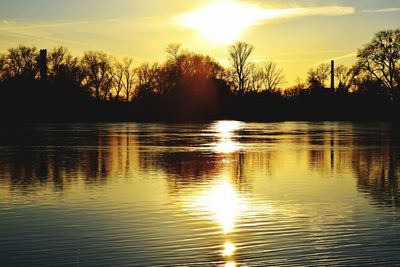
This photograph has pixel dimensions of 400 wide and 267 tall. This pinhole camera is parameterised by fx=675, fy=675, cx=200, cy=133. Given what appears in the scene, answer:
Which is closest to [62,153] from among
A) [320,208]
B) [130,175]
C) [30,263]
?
[130,175]

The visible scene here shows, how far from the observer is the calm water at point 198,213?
36.5 ft

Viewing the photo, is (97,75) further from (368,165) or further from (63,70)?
(368,165)

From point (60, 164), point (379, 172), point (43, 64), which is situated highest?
point (43, 64)

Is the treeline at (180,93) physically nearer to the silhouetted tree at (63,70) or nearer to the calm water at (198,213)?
the silhouetted tree at (63,70)

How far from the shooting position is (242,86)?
449ft

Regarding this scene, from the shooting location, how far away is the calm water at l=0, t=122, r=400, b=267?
1112 cm

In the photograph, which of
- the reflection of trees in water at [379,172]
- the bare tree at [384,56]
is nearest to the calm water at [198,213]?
the reflection of trees in water at [379,172]

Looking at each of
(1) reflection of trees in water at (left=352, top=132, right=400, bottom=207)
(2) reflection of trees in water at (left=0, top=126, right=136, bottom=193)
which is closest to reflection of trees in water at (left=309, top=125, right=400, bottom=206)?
(1) reflection of trees in water at (left=352, top=132, right=400, bottom=207)

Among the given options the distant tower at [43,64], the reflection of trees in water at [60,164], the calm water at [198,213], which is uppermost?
the distant tower at [43,64]

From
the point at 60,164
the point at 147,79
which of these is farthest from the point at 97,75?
the point at 60,164

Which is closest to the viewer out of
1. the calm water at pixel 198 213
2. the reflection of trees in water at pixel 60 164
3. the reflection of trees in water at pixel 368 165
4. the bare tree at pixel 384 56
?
the calm water at pixel 198 213

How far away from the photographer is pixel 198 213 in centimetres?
1521

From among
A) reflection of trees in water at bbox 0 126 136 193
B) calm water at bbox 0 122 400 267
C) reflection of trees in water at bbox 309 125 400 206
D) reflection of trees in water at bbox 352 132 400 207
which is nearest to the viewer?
calm water at bbox 0 122 400 267

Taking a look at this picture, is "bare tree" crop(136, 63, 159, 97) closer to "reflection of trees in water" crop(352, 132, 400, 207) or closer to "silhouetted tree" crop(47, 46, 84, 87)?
"silhouetted tree" crop(47, 46, 84, 87)
